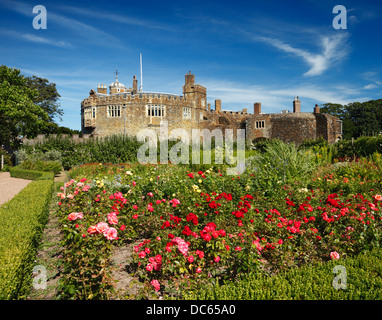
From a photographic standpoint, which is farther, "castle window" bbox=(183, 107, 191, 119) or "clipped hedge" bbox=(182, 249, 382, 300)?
"castle window" bbox=(183, 107, 191, 119)

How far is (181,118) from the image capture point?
107ft

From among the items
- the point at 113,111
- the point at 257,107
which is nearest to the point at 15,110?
the point at 113,111

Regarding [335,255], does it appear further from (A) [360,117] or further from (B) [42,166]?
(A) [360,117]

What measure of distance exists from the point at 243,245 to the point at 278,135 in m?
30.1

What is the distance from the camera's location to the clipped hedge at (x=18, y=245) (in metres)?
3.13

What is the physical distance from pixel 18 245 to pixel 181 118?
96.0 feet

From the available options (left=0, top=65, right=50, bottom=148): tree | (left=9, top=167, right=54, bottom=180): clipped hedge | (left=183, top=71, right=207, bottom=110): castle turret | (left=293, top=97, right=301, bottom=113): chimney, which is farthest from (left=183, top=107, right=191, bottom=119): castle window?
(left=9, top=167, right=54, bottom=180): clipped hedge

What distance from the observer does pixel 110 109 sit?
105 ft

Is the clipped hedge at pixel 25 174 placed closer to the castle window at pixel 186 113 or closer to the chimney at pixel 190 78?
the castle window at pixel 186 113

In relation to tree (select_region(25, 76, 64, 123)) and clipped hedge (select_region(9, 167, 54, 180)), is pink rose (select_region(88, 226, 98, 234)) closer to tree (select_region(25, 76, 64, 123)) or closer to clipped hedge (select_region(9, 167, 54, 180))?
clipped hedge (select_region(9, 167, 54, 180))

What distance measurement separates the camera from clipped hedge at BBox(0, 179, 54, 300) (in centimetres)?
313

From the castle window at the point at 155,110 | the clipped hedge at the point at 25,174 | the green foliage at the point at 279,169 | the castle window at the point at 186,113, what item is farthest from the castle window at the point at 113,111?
the green foliage at the point at 279,169
